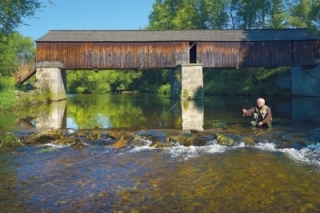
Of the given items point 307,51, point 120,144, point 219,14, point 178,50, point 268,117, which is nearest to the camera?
point 120,144

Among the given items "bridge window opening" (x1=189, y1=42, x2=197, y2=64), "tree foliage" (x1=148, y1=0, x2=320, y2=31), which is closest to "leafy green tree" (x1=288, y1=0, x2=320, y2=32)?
"tree foliage" (x1=148, y1=0, x2=320, y2=31)

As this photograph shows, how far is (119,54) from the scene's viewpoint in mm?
32906

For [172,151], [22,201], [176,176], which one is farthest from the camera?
[172,151]

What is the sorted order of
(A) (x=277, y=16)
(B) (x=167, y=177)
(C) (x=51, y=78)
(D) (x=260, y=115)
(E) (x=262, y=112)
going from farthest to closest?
(A) (x=277, y=16)
(C) (x=51, y=78)
(D) (x=260, y=115)
(E) (x=262, y=112)
(B) (x=167, y=177)

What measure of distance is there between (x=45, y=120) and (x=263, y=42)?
80.3 feet

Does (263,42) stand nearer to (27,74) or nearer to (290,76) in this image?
(290,76)

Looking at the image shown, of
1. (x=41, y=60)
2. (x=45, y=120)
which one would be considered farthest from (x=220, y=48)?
(x=45, y=120)

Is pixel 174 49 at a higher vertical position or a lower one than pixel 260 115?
higher

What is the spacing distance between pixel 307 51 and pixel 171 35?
14261mm

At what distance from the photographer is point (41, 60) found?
3206 centimetres

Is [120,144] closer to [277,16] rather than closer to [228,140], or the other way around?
[228,140]

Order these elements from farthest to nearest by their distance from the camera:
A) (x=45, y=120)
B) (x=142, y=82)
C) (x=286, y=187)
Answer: (x=142, y=82) < (x=45, y=120) < (x=286, y=187)

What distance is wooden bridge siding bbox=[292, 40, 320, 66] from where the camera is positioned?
33.4 meters

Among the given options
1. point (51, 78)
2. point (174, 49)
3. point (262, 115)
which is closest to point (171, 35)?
point (174, 49)
